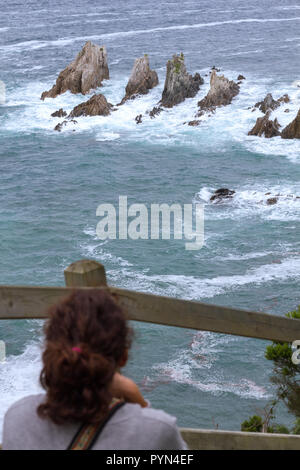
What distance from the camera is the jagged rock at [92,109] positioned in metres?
41.1

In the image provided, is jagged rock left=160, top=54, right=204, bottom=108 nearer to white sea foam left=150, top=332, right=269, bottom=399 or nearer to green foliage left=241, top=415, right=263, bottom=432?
white sea foam left=150, top=332, right=269, bottom=399

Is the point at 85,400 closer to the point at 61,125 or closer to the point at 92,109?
the point at 61,125

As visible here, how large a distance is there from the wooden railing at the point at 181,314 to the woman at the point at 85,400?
911 millimetres

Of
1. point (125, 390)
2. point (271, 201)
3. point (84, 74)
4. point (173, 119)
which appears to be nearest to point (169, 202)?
point (271, 201)

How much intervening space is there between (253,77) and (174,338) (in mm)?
33815

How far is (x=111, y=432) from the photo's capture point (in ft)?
7.17

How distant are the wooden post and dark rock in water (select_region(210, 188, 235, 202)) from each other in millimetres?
25303

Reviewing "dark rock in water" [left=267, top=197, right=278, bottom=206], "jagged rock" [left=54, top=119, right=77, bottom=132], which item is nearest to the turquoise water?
"dark rock in water" [left=267, top=197, right=278, bottom=206]

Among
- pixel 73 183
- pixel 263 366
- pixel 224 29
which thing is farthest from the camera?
pixel 224 29

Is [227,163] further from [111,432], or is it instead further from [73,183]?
[111,432]

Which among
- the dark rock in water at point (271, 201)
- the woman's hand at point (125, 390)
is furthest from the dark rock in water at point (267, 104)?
the woman's hand at point (125, 390)

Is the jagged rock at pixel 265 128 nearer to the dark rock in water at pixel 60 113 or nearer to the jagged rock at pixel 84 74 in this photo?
the dark rock in water at pixel 60 113

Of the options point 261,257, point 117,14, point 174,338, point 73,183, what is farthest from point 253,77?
point 117,14

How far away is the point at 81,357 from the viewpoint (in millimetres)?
2154
